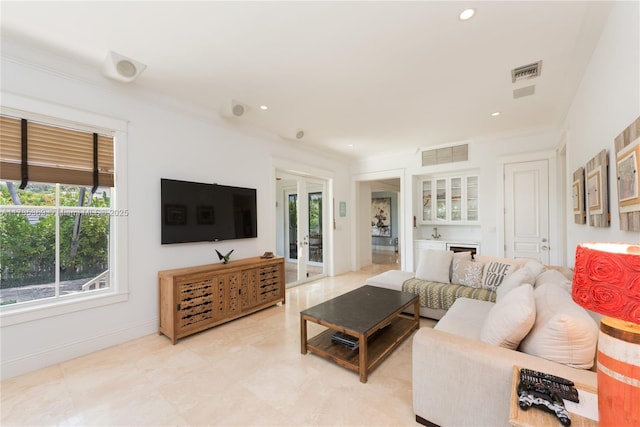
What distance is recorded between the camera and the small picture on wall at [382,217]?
31.9 ft

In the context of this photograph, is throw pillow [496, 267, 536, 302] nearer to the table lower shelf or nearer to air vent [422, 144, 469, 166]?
the table lower shelf

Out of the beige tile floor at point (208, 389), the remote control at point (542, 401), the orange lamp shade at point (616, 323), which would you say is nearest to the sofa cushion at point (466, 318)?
the beige tile floor at point (208, 389)

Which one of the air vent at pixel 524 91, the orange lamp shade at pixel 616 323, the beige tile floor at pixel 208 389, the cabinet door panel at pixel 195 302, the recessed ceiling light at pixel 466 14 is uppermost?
the recessed ceiling light at pixel 466 14

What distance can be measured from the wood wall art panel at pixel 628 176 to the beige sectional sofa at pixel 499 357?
57 cm

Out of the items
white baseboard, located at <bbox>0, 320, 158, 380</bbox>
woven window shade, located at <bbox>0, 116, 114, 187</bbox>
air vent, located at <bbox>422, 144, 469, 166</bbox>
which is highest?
air vent, located at <bbox>422, 144, 469, 166</bbox>

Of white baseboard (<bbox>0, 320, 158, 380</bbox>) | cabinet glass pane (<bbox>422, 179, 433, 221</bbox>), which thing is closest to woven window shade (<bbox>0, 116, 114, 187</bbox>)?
white baseboard (<bbox>0, 320, 158, 380</bbox>)

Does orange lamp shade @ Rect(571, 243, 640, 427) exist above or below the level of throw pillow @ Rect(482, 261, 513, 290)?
above

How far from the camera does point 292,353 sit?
8.54ft

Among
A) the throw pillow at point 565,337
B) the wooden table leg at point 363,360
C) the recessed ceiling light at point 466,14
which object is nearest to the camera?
the throw pillow at point 565,337

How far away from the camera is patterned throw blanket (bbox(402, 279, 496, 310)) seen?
3092mm

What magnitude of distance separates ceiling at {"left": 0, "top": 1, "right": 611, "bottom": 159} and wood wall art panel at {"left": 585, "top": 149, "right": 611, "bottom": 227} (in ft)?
3.22

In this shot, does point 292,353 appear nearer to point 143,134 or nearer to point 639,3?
point 143,134

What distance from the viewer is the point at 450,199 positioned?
5562 millimetres

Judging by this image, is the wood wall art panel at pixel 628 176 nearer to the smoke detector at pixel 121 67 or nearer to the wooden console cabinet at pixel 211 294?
the wooden console cabinet at pixel 211 294
